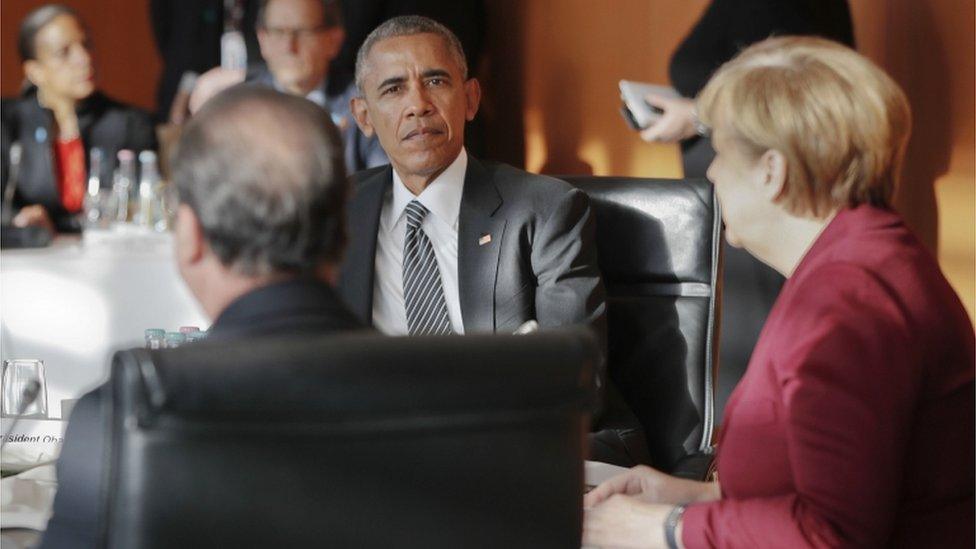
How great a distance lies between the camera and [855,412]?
1.34 meters

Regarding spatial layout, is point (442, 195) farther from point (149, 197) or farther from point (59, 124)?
point (59, 124)

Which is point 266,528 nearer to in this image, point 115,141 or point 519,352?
point 519,352

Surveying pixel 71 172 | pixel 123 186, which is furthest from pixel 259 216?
pixel 71 172

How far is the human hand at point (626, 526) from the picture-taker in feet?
4.78

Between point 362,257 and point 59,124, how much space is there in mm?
2503

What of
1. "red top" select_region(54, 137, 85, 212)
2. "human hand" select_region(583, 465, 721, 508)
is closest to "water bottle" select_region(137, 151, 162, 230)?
"red top" select_region(54, 137, 85, 212)

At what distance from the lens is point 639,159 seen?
494 cm

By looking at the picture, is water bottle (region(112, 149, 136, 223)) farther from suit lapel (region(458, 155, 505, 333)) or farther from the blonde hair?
the blonde hair

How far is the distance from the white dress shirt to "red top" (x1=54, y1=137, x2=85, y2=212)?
6.80 ft

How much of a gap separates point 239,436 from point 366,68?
1702 millimetres

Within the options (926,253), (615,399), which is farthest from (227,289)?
(615,399)

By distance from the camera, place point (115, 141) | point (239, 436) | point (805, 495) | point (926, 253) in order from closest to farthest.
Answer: point (239, 436) → point (805, 495) → point (926, 253) → point (115, 141)

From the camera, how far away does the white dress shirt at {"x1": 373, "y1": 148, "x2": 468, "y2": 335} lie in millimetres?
2354

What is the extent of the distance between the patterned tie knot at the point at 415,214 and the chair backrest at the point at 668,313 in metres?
0.33
